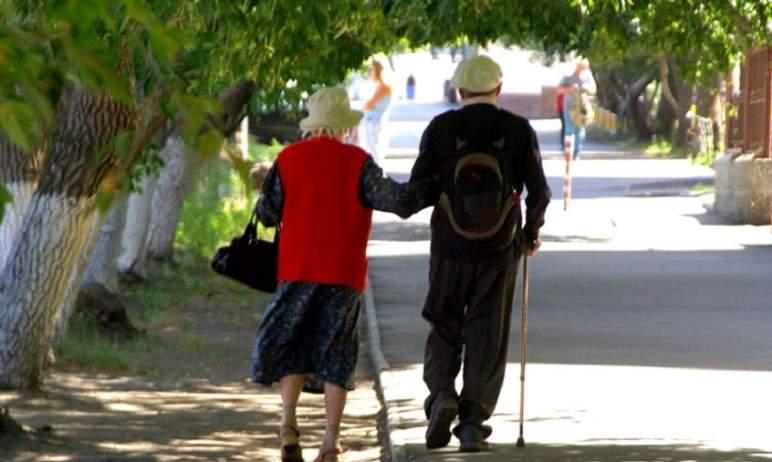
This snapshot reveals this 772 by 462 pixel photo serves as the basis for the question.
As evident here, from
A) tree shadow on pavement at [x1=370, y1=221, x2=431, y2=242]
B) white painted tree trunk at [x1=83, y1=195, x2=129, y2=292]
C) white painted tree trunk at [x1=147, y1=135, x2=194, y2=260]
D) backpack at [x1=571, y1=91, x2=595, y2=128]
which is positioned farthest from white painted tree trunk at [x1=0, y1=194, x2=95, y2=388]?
backpack at [x1=571, y1=91, x2=595, y2=128]

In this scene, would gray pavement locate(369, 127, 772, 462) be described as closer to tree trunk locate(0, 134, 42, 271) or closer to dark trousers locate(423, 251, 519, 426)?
dark trousers locate(423, 251, 519, 426)

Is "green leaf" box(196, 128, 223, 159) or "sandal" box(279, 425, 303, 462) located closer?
"green leaf" box(196, 128, 223, 159)

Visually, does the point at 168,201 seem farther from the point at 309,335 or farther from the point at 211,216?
the point at 309,335

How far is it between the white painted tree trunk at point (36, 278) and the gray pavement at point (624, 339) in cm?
211

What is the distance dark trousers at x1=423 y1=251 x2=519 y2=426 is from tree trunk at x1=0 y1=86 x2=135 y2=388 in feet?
9.62

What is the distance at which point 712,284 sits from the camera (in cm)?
1731

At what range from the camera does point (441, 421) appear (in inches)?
319

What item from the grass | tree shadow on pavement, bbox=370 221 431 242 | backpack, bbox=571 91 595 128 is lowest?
the grass

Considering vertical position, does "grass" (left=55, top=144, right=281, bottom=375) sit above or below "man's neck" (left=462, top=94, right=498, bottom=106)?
below

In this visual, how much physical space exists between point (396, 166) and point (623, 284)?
65.1 feet

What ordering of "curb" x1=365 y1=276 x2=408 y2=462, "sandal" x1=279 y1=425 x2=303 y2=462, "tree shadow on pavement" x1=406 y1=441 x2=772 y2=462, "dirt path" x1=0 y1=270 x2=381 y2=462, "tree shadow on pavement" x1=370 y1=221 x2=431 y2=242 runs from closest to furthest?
1. "tree shadow on pavement" x1=406 y1=441 x2=772 y2=462
2. "sandal" x1=279 y1=425 x2=303 y2=462
3. "curb" x1=365 y1=276 x2=408 y2=462
4. "dirt path" x1=0 y1=270 x2=381 y2=462
5. "tree shadow on pavement" x1=370 y1=221 x2=431 y2=242

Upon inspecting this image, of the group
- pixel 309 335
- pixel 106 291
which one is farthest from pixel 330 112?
pixel 106 291

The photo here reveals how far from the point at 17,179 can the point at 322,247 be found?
5.27m

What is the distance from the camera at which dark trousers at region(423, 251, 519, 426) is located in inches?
319
